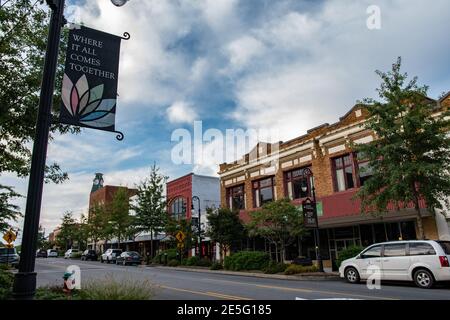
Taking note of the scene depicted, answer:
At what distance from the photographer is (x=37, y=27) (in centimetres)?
1240

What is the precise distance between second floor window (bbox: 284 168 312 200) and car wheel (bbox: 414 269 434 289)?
1361cm

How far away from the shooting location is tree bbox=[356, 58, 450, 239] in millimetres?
16422

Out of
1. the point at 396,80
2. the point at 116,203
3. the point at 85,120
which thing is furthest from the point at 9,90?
the point at 116,203

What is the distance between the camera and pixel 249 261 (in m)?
25.0

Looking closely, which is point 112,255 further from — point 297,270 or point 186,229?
point 297,270

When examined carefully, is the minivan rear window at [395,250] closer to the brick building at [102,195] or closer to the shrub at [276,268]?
the shrub at [276,268]

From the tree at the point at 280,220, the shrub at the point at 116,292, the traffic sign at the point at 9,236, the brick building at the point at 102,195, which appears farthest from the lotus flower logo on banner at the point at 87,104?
the brick building at the point at 102,195

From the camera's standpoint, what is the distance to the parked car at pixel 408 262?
13.5 metres

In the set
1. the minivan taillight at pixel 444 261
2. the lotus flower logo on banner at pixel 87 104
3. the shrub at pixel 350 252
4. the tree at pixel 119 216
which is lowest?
the minivan taillight at pixel 444 261

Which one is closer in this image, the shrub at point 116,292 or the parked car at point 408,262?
the shrub at point 116,292

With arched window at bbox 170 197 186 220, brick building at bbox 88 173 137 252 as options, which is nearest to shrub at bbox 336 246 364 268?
arched window at bbox 170 197 186 220

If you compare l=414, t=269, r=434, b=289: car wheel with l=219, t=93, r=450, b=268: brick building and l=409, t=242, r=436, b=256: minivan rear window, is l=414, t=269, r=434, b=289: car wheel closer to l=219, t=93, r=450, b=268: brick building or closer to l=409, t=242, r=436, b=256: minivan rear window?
l=409, t=242, r=436, b=256: minivan rear window

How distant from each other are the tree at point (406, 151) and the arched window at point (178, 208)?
29616mm

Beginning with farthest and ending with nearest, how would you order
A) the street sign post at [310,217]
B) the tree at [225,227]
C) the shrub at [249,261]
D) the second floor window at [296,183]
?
1. the tree at [225,227]
2. the second floor window at [296,183]
3. the shrub at [249,261]
4. the street sign post at [310,217]
